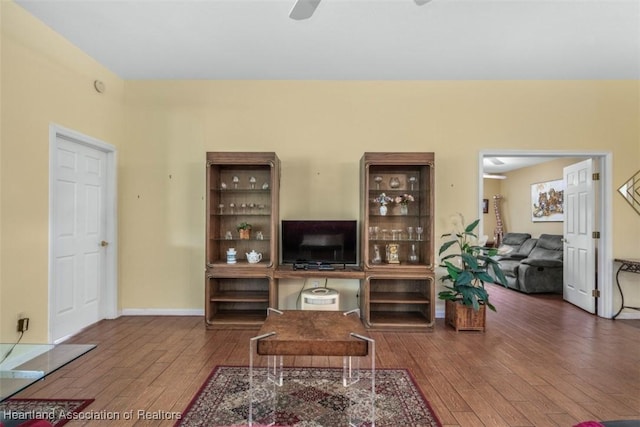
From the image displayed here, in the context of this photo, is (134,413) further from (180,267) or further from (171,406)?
(180,267)

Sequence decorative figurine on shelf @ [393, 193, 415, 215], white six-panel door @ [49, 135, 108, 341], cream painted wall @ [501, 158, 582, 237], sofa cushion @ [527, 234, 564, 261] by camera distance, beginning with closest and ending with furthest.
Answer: white six-panel door @ [49, 135, 108, 341], decorative figurine on shelf @ [393, 193, 415, 215], sofa cushion @ [527, 234, 564, 261], cream painted wall @ [501, 158, 582, 237]

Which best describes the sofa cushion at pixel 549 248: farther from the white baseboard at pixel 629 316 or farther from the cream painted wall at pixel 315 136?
the cream painted wall at pixel 315 136

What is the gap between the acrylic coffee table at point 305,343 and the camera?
1.83 metres

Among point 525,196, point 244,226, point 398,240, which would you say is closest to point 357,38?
point 398,240

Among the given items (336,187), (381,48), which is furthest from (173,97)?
→ (381,48)

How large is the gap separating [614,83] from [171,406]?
6.10 meters

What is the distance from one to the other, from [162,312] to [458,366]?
141 inches

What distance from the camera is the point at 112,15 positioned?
2830 millimetres

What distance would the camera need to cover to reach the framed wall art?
6.28m

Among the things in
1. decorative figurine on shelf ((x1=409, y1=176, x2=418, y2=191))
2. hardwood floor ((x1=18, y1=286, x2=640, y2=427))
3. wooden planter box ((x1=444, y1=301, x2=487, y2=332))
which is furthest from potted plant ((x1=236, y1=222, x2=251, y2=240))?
wooden planter box ((x1=444, y1=301, x2=487, y2=332))

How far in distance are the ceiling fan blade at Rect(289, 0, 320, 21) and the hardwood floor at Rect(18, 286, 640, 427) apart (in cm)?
283

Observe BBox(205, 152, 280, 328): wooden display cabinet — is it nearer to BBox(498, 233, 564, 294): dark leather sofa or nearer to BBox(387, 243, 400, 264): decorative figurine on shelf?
BBox(387, 243, 400, 264): decorative figurine on shelf

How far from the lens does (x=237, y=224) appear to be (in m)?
4.00

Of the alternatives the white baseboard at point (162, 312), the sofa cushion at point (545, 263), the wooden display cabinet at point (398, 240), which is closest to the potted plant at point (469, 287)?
the wooden display cabinet at point (398, 240)
